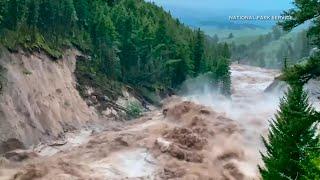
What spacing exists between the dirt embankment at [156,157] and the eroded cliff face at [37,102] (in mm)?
4213

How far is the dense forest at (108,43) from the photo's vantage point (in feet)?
232

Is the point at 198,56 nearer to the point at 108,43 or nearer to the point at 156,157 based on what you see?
the point at 108,43

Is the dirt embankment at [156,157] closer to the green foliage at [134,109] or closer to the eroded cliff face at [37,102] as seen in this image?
the eroded cliff face at [37,102]

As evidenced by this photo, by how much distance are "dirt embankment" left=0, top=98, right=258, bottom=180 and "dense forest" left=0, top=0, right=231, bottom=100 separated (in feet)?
59.6

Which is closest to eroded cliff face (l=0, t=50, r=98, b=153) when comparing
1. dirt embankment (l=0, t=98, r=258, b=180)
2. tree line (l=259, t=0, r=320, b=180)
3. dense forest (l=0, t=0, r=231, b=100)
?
dense forest (l=0, t=0, r=231, b=100)

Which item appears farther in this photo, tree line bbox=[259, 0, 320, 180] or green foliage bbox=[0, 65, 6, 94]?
green foliage bbox=[0, 65, 6, 94]

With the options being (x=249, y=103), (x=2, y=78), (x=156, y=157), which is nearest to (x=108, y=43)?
(x=249, y=103)

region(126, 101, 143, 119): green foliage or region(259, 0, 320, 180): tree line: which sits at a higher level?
region(259, 0, 320, 180): tree line

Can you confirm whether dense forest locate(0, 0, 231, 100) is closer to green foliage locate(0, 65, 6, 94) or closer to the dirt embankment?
green foliage locate(0, 65, 6, 94)

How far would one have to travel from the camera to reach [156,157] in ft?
154

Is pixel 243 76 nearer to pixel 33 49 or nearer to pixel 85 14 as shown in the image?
pixel 85 14

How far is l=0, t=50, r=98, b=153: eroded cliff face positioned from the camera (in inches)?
2157

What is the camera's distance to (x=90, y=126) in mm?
64938

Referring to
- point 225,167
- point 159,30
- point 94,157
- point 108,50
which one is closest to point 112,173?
point 94,157
